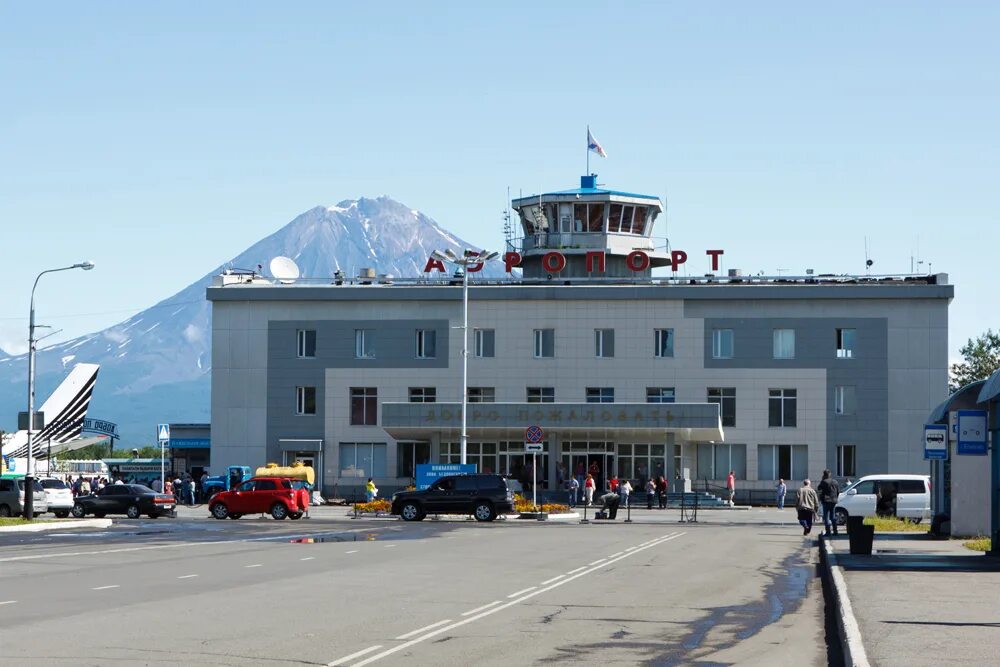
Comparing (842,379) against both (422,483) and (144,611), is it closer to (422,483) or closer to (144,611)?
(422,483)

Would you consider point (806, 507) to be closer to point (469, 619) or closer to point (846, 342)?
point (469, 619)

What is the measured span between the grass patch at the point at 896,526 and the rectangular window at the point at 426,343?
108ft

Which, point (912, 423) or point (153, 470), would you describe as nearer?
point (912, 423)

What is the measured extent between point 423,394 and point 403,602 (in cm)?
5743

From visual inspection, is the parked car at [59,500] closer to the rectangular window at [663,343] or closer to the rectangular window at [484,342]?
the rectangular window at [484,342]

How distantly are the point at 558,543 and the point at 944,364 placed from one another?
141 ft

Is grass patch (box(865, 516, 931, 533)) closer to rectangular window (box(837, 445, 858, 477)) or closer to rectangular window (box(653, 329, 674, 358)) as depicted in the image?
rectangular window (box(837, 445, 858, 477))

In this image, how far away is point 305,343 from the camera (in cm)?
7762

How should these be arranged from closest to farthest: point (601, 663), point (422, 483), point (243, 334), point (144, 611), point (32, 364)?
point (601, 663) < point (144, 611) < point (32, 364) < point (422, 483) < point (243, 334)

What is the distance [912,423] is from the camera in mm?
73312

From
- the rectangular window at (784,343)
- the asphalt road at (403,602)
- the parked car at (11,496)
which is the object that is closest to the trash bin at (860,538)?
the asphalt road at (403,602)

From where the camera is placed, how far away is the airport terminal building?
73438 millimetres

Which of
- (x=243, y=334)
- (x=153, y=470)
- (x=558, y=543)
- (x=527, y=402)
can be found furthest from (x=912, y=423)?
(x=153, y=470)

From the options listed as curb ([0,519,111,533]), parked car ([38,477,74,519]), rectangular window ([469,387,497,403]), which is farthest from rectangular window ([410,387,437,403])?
curb ([0,519,111,533])
